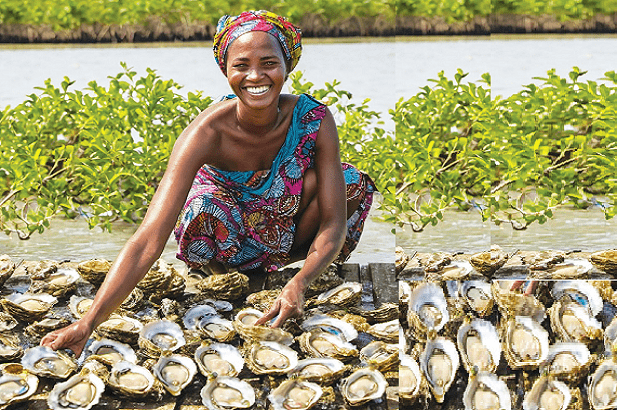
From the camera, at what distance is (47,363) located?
2.21m

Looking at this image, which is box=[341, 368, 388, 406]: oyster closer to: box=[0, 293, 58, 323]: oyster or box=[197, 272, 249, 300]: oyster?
box=[197, 272, 249, 300]: oyster

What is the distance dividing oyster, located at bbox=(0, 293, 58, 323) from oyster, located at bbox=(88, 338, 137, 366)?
29 cm

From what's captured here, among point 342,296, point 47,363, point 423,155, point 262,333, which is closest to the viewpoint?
point 47,363

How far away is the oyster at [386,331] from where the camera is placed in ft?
7.98

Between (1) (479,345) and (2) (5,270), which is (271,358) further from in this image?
(2) (5,270)

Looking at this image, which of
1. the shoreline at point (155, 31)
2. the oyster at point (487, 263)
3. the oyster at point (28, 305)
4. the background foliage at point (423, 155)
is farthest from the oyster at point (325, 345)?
the shoreline at point (155, 31)

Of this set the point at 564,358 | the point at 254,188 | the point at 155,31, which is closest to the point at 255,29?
the point at 254,188

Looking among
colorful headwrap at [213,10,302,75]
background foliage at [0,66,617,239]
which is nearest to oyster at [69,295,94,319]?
colorful headwrap at [213,10,302,75]

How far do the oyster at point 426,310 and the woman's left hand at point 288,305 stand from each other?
387 mm

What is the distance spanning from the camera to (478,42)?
27.2 ft

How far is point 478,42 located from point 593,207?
460 centimetres

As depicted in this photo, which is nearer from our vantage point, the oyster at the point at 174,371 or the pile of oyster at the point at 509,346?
the pile of oyster at the point at 509,346

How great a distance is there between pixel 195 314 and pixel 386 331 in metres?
0.60

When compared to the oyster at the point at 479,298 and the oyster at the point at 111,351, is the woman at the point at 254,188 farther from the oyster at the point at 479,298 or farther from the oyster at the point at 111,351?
the oyster at the point at 479,298
